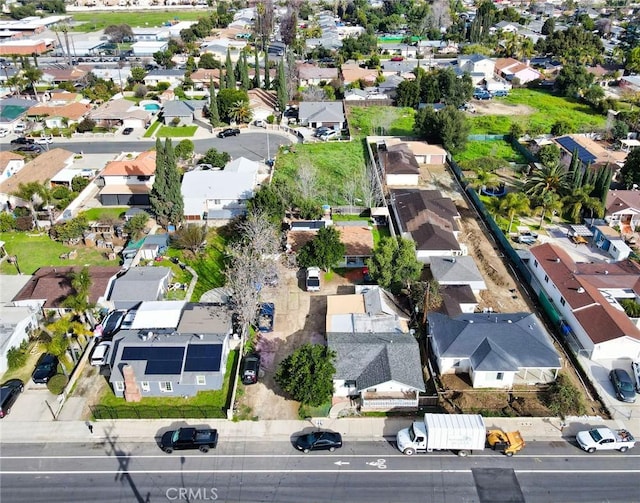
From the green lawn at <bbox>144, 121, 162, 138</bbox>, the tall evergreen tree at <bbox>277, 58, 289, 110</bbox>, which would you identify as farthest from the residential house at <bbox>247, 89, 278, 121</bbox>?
the green lawn at <bbox>144, 121, 162, 138</bbox>

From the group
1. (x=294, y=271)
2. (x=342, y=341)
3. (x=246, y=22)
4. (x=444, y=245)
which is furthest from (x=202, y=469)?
(x=246, y=22)

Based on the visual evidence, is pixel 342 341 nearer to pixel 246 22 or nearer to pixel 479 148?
pixel 479 148

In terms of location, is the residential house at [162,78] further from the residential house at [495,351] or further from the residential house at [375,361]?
the residential house at [495,351]

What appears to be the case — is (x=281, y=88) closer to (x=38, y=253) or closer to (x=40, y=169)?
(x=40, y=169)

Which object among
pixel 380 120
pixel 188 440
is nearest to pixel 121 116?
pixel 380 120

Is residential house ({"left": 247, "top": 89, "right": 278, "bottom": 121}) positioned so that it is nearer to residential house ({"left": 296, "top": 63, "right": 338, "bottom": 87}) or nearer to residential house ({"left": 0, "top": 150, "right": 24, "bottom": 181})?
residential house ({"left": 296, "top": 63, "right": 338, "bottom": 87})
